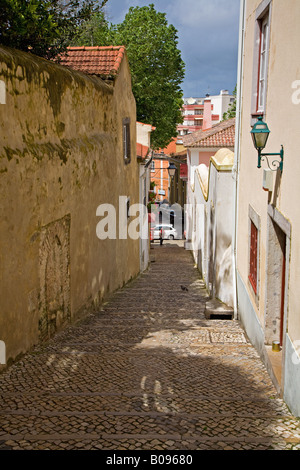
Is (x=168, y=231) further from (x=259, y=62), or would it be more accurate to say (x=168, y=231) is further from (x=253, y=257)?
(x=259, y=62)

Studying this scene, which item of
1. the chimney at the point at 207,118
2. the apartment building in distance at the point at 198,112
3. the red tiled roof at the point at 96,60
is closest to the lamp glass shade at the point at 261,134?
the red tiled roof at the point at 96,60

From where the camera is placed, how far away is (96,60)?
45.0 feet

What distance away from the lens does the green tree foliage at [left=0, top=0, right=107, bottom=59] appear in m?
8.10

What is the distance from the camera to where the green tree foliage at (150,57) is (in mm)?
28188

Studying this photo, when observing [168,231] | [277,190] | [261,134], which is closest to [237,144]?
[261,134]

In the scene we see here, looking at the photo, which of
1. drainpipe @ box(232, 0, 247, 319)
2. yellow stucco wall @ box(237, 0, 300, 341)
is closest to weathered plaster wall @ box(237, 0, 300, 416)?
yellow stucco wall @ box(237, 0, 300, 341)

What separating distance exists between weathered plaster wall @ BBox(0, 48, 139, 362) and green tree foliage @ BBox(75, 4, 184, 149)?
17.3 meters

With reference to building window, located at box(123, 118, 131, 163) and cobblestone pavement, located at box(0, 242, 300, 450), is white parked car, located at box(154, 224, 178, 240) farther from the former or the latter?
cobblestone pavement, located at box(0, 242, 300, 450)

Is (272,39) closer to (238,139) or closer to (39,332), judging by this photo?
(238,139)

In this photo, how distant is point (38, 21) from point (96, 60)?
17.2 ft

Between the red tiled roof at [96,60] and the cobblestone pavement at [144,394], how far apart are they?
7.35 m

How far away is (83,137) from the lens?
31.1 ft

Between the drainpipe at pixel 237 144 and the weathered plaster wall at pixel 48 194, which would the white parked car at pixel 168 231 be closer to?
the weathered plaster wall at pixel 48 194

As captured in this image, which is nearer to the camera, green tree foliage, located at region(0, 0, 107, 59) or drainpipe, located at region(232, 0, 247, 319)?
green tree foliage, located at region(0, 0, 107, 59)
